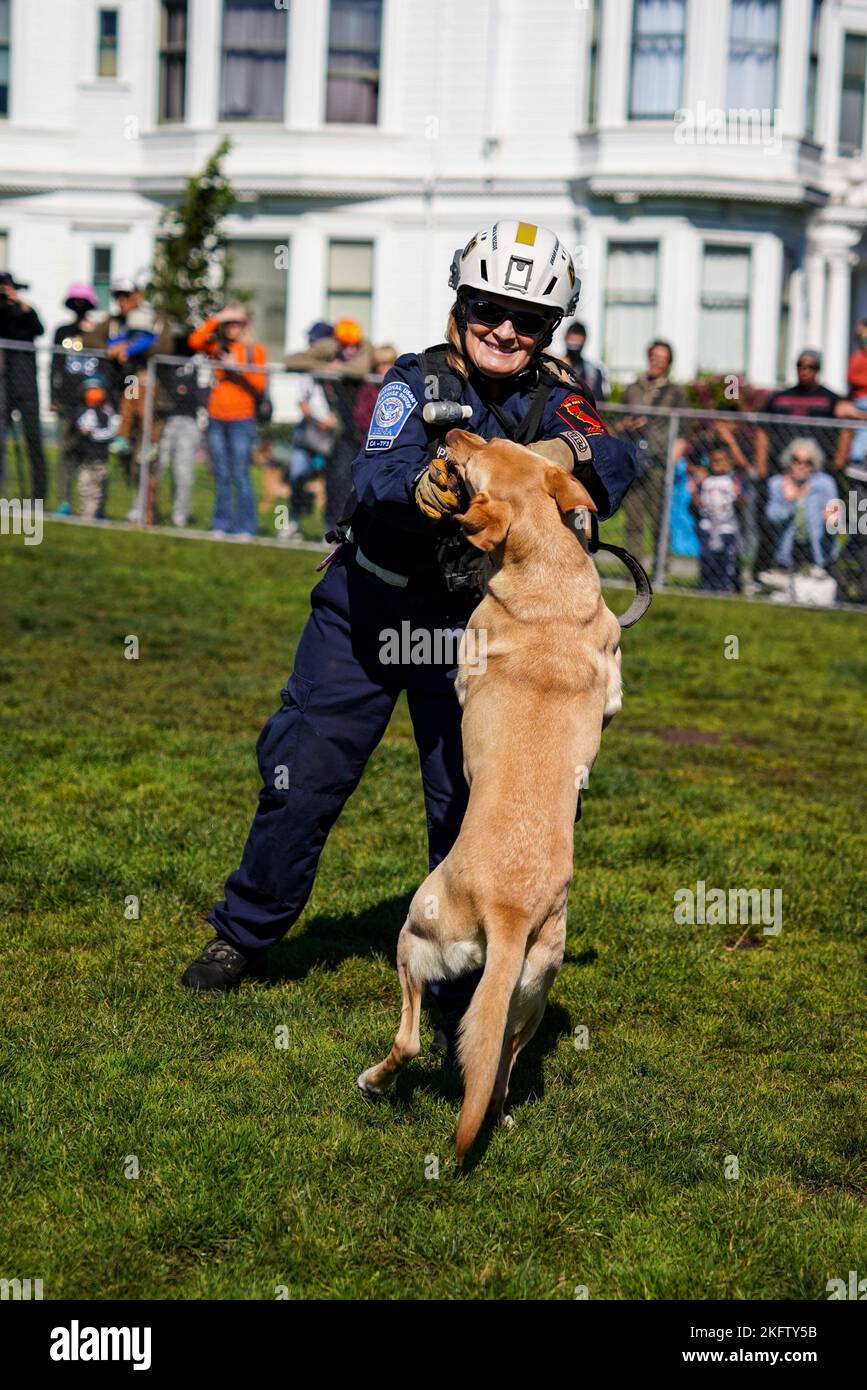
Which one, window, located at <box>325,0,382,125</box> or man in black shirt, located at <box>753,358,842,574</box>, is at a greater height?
window, located at <box>325,0,382,125</box>

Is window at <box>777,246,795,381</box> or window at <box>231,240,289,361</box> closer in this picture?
window at <box>777,246,795,381</box>

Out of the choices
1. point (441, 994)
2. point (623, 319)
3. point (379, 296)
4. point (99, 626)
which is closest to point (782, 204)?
point (623, 319)

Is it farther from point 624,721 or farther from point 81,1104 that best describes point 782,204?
point 81,1104

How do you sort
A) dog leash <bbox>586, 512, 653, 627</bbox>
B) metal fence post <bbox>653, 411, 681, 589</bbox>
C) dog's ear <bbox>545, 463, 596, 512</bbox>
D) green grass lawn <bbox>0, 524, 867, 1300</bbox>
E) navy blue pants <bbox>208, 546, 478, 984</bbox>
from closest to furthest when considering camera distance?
green grass lawn <bbox>0, 524, 867, 1300</bbox>
dog's ear <bbox>545, 463, 596, 512</bbox>
dog leash <bbox>586, 512, 653, 627</bbox>
navy blue pants <bbox>208, 546, 478, 984</bbox>
metal fence post <bbox>653, 411, 681, 589</bbox>

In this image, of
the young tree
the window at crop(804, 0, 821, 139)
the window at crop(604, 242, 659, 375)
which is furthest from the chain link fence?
the window at crop(804, 0, 821, 139)

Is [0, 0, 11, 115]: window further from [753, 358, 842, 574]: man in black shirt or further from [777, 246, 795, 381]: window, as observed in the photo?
[753, 358, 842, 574]: man in black shirt

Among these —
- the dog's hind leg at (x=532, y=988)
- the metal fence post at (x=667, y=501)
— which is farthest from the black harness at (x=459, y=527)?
the metal fence post at (x=667, y=501)

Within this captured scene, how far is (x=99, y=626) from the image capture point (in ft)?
37.6

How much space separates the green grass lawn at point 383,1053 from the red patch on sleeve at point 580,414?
192 centimetres

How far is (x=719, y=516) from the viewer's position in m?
14.8

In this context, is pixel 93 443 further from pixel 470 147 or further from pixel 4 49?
pixel 4 49

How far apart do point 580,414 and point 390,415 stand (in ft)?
1.94

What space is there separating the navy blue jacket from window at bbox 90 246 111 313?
27.3m

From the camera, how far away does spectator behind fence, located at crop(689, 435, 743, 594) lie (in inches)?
581
